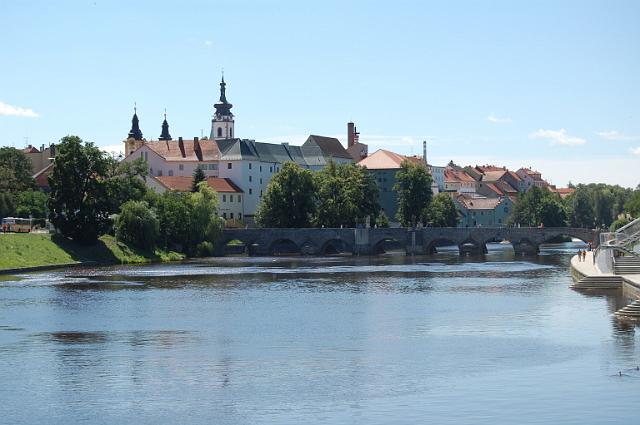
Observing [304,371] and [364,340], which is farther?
[364,340]

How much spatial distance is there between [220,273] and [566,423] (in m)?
61.0

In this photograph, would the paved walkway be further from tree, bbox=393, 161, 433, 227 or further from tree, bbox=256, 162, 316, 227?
tree, bbox=393, 161, 433, 227

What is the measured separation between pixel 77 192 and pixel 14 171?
1092 inches

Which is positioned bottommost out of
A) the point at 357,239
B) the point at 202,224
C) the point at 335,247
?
the point at 335,247

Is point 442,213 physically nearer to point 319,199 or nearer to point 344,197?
point 319,199

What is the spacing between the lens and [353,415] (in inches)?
1232

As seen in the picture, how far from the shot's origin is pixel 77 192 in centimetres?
10250

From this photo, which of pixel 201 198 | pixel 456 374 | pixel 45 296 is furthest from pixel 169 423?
pixel 201 198

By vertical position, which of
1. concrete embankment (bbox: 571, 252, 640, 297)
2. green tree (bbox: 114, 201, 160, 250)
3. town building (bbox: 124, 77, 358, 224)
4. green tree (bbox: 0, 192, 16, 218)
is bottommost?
concrete embankment (bbox: 571, 252, 640, 297)

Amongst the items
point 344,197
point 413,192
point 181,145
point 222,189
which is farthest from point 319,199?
point 181,145

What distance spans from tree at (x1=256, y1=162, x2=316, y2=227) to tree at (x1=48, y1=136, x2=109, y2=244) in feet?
109

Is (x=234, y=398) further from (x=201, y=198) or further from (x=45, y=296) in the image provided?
(x=201, y=198)

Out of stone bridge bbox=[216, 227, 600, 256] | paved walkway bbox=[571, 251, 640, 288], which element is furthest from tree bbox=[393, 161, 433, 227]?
paved walkway bbox=[571, 251, 640, 288]

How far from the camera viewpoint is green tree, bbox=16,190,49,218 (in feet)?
378
